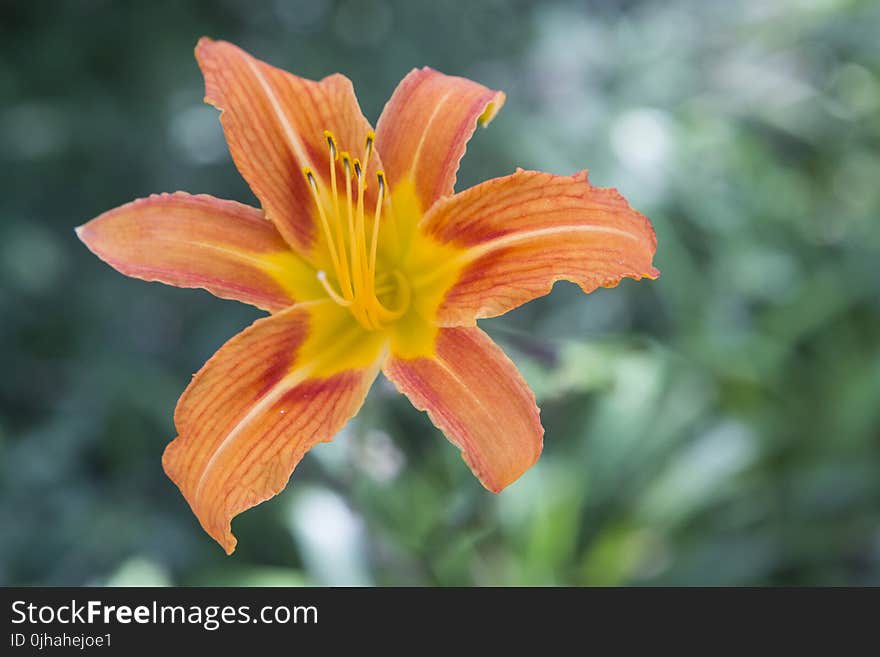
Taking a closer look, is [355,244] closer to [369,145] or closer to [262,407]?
[369,145]

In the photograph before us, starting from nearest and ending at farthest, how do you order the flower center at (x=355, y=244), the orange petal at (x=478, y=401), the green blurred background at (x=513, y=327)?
the orange petal at (x=478, y=401), the flower center at (x=355, y=244), the green blurred background at (x=513, y=327)

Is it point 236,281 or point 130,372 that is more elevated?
point 130,372

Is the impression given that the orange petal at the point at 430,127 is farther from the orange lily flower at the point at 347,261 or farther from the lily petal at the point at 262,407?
the lily petal at the point at 262,407

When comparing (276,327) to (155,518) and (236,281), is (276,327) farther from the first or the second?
(155,518)

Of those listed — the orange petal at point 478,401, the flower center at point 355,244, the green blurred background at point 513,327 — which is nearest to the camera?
the orange petal at point 478,401

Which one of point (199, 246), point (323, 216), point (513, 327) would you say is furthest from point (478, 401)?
point (513, 327)

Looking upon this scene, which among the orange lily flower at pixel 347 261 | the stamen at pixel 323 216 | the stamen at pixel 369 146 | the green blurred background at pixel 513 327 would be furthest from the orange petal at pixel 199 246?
the green blurred background at pixel 513 327
